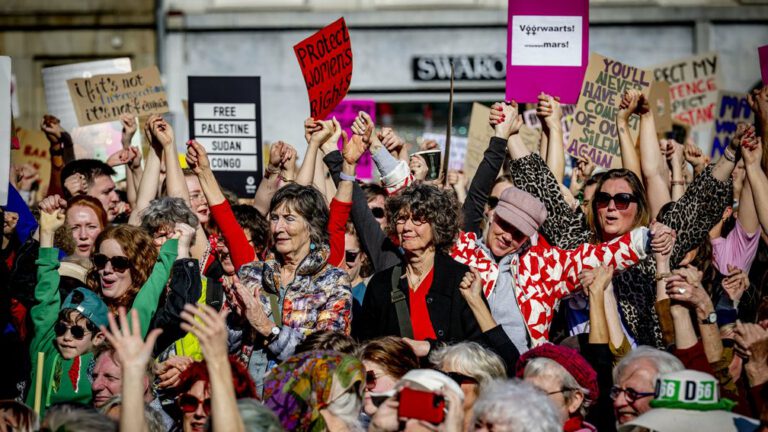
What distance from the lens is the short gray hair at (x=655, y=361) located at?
16.4 ft

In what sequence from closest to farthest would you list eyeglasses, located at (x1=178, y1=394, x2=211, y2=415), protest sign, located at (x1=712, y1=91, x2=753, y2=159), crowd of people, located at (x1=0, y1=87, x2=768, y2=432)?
1. crowd of people, located at (x1=0, y1=87, x2=768, y2=432)
2. eyeglasses, located at (x1=178, y1=394, x2=211, y2=415)
3. protest sign, located at (x1=712, y1=91, x2=753, y2=159)

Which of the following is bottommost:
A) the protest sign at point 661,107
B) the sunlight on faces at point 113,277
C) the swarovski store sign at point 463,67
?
the sunlight on faces at point 113,277

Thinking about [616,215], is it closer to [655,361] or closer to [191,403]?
[655,361]

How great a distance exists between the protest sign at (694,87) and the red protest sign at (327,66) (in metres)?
4.08

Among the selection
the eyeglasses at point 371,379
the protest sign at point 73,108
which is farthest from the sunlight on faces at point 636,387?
the protest sign at point 73,108

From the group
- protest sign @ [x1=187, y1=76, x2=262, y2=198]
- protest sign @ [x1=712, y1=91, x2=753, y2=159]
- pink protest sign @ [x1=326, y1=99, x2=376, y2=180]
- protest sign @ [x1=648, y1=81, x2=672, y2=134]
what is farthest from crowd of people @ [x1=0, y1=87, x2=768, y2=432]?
pink protest sign @ [x1=326, y1=99, x2=376, y2=180]

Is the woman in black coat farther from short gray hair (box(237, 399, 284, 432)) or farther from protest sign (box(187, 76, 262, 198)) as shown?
protest sign (box(187, 76, 262, 198))

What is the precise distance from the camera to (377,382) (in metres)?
5.16

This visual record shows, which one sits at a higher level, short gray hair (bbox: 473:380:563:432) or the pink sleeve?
the pink sleeve

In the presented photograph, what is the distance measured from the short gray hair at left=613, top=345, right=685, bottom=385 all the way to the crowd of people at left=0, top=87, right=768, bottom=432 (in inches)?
0.5

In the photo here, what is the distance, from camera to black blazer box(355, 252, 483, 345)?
5.81 meters

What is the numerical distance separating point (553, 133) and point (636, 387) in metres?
2.68

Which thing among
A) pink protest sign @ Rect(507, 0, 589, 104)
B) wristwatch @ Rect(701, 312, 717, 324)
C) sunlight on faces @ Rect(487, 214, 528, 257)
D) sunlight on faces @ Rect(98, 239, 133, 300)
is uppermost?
pink protest sign @ Rect(507, 0, 589, 104)

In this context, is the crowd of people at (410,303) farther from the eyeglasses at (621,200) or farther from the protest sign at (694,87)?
the protest sign at (694,87)
